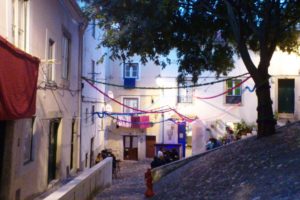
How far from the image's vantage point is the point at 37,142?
12188 mm

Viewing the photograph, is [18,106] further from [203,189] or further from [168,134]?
[168,134]

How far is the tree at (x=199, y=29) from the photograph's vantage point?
11971mm

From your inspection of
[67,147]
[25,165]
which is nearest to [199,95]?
[67,147]

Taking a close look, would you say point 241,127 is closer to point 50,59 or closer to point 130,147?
point 130,147

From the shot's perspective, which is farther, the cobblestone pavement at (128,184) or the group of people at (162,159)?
the group of people at (162,159)

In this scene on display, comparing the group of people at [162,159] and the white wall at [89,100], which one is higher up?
the white wall at [89,100]

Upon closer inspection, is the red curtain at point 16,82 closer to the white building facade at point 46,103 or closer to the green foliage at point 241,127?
the white building facade at point 46,103

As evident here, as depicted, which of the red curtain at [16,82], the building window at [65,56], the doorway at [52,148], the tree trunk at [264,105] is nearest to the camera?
the red curtain at [16,82]

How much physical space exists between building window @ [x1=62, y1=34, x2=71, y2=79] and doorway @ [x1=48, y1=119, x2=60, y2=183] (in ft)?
6.04

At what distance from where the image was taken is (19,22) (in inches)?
426

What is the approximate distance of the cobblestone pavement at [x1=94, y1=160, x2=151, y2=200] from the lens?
1393 centimetres

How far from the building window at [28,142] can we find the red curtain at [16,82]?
1.81 m

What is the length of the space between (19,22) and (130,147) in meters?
24.1

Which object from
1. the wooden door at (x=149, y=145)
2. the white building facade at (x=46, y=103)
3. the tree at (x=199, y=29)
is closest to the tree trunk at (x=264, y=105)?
the tree at (x=199, y=29)
